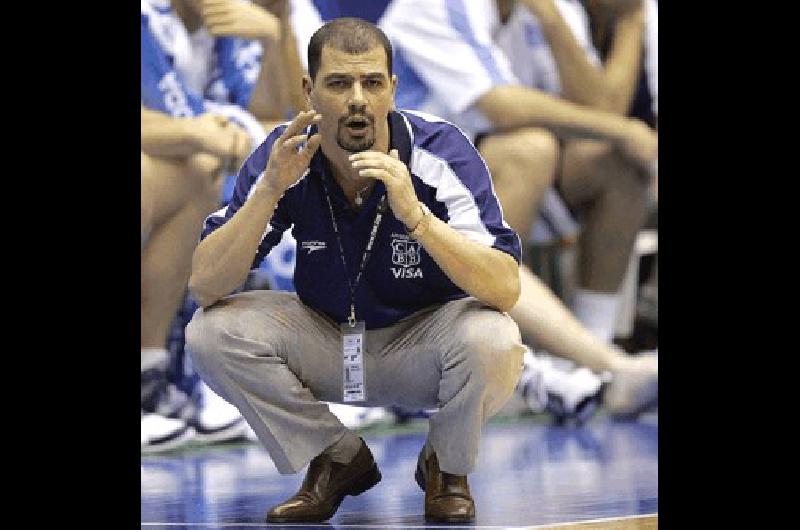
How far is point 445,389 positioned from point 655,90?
2.55m

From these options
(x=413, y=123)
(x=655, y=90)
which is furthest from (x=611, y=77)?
(x=413, y=123)

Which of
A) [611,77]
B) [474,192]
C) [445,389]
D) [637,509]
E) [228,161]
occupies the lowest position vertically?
[637,509]

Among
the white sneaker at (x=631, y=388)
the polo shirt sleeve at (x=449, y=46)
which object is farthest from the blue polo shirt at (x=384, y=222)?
the white sneaker at (x=631, y=388)

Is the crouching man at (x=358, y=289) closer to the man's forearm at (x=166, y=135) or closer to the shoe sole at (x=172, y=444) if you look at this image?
the shoe sole at (x=172, y=444)

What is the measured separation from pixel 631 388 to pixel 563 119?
1.09 metres

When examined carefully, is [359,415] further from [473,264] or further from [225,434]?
[473,264]

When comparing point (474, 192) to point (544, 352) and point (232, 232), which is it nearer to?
point (232, 232)

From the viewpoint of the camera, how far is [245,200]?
3.27 m

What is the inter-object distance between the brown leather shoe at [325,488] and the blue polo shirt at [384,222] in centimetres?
35

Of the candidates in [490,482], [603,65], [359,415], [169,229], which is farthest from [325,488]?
[603,65]

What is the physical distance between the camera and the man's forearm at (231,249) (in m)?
3.13

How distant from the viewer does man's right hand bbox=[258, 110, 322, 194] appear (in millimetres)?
3086

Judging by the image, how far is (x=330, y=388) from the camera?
3.35 meters

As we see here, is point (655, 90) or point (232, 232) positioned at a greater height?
point (655, 90)
